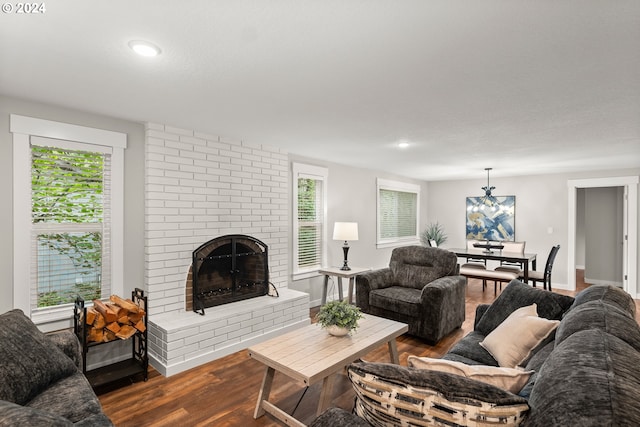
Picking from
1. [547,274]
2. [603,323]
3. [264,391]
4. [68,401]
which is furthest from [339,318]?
[547,274]

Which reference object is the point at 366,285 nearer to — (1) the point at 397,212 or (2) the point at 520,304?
(2) the point at 520,304

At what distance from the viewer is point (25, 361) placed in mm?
1693

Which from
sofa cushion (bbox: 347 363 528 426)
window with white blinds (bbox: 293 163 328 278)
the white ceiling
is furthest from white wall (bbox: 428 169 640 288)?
sofa cushion (bbox: 347 363 528 426)

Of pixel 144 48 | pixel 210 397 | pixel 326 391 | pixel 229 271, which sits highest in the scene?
pixel 144 48

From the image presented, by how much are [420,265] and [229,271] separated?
243cm

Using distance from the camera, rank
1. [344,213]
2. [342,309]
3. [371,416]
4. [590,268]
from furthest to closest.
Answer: [590,268] < [344,213] < [342,309] < [371,416]

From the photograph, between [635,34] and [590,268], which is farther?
[590,268]

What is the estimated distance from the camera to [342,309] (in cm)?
249

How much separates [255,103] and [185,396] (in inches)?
92.8

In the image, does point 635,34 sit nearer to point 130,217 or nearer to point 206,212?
point 206,212

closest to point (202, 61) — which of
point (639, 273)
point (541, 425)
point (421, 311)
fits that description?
point (541, 425)

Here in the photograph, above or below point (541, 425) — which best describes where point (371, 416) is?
below

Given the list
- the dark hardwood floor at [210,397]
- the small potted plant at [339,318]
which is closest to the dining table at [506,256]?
the dark hardwood floor at [210,397]

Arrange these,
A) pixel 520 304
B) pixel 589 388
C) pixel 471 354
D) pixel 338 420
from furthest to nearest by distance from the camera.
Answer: pixel 520 304, pixel 471 354, pixel 338 420, pixel 589 388
